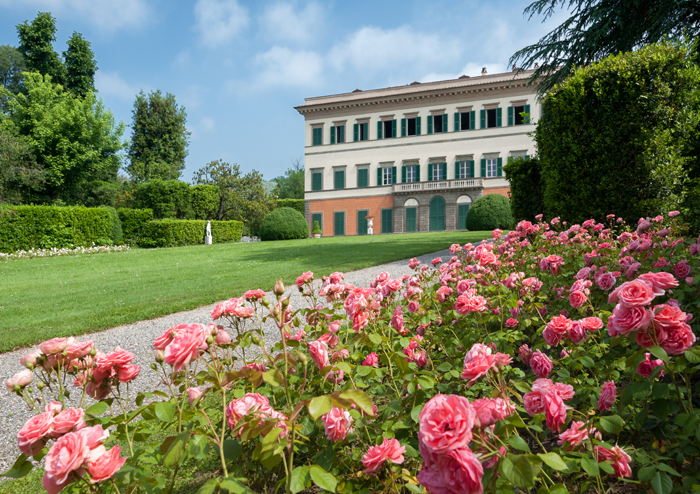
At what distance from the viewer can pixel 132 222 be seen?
20688mm

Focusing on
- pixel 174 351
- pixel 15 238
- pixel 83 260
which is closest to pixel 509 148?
pixel 83 260

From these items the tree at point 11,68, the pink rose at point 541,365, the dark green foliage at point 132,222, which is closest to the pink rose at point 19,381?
the pink rose at point 541,365

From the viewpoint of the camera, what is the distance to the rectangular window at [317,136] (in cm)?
2983

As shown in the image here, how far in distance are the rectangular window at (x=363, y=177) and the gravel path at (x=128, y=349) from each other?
74.3ft

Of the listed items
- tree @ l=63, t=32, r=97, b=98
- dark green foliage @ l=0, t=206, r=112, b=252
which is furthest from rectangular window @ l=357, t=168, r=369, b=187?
tree @ l=63, t=32, r=97, b=98

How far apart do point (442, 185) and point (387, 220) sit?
4420 mm

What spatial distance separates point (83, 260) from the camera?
1256 centimetres

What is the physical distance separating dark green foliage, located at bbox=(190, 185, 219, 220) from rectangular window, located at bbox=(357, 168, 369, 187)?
9.73 m

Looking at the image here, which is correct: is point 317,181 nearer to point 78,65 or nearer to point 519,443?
point 78,65

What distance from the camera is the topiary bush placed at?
19.7 metres

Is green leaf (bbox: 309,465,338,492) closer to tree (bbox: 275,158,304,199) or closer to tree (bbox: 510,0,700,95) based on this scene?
tree (bbox: 510,0,700,95)

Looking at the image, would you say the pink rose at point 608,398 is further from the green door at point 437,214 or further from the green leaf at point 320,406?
the green door at point 437,214

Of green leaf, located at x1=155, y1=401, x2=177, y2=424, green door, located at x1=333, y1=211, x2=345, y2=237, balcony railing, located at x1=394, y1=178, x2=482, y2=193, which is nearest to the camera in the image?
green leaf, located at x1=155, y1=401, x2=177, y2=424

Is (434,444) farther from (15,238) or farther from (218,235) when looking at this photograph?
(218,235)
